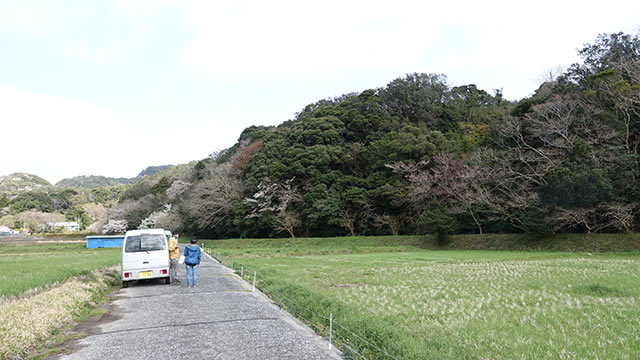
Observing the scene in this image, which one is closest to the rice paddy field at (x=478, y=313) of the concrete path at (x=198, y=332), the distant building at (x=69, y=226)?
the concrete path at (x=198, y=332)

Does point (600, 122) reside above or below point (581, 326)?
above

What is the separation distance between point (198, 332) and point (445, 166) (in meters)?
35.1

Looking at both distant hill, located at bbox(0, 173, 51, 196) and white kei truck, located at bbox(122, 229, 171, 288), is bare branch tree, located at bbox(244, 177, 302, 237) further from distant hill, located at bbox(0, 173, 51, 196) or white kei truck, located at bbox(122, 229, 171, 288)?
distant hill, located at bbox(0, 173, 51, 196)

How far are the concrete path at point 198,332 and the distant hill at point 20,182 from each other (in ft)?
603

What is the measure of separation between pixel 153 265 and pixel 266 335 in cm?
848

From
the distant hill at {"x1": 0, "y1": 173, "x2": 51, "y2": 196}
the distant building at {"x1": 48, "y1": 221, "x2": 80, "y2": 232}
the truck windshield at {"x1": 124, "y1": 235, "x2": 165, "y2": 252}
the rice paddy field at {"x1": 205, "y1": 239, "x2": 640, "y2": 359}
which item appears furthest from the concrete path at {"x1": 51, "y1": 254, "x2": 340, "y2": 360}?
the distant hill at {"x1": 0, "y1": 173, "x2": 51, "y2": 196}

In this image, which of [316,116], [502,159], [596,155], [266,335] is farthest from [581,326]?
[316,116]

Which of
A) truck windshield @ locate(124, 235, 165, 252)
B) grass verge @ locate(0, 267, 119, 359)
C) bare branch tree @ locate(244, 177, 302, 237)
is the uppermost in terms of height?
bare branch tree @ locate(244, 177, 302, 237)

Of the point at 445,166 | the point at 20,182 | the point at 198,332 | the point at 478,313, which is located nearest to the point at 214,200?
the point at 445,166

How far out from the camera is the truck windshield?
1446cm

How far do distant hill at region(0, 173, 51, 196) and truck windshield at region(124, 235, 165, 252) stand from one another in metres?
179

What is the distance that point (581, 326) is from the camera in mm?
6773

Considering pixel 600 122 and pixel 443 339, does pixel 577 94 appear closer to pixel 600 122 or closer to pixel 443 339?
pixel 600 122

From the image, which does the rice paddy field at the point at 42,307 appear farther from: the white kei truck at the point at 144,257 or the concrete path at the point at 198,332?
the white kei truck at the point at 144,257
